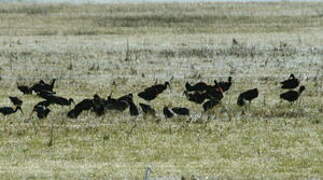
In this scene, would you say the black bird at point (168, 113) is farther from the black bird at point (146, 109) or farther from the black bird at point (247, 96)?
the black bird at point (247, 96)

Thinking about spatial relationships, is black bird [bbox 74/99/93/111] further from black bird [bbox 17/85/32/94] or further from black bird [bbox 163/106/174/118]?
black bird [bbox 17/85/32/94]

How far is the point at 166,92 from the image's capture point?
2741 cm

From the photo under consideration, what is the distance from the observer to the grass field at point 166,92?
15531 millimetres

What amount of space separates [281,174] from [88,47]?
33720mm

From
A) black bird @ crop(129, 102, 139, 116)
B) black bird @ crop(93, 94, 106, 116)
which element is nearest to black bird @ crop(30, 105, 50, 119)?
black bird @ crop(93, 94, 106, 116)

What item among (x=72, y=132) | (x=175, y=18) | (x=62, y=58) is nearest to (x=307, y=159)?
(x=72, y=132)

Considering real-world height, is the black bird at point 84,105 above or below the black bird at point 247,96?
above

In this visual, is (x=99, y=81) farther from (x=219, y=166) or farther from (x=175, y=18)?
(x=175, y=18)

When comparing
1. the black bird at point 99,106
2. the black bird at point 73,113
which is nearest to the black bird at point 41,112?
the black bird at point 73,113

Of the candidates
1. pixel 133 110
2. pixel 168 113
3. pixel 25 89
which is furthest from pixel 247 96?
pixel 25 89

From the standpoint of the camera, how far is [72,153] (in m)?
16.5

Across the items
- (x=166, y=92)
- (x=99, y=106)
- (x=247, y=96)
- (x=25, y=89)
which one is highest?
(x=99, y=106)

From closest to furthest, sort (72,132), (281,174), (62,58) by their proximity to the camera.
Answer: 1. (281,174)
2. (72,132)
3. (62,58)

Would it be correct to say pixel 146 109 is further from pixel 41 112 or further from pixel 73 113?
pixel 41 112
